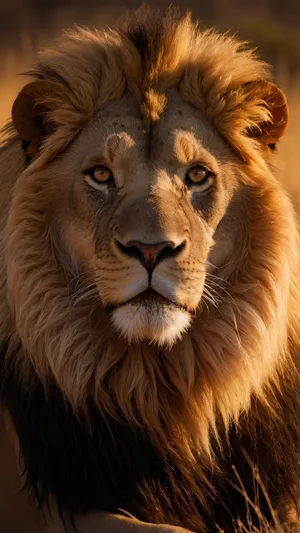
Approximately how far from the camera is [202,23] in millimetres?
12000

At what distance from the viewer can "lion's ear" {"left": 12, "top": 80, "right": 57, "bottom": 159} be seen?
4191 mm

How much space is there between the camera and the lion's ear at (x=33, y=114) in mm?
4191

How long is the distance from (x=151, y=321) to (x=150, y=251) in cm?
23

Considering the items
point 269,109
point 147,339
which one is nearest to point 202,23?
point 269,109

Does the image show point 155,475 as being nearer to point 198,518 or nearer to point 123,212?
point 198,518

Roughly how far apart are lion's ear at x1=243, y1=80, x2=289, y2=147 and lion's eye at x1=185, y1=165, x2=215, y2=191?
31 centimetres

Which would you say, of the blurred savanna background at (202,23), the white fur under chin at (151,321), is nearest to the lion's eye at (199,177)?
the white fur under chin at (151,321)

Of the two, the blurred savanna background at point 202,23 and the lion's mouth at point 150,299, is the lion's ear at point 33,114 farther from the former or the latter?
the blurred savanna background at point 202,23

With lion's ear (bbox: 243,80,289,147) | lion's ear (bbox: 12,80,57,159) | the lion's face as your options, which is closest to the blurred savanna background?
lion's ear (bbox: 243,80,289,147)

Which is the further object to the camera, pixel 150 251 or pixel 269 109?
pixel 269 109

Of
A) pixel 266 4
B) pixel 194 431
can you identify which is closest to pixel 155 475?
pixel 194 431

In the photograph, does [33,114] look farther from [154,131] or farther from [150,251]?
[150,251]

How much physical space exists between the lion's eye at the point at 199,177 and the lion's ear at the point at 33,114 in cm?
53

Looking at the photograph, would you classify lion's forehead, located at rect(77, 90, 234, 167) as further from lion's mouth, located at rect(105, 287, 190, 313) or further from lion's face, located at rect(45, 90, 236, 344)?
lion's mouth, located at rect(105, 287, 190, 313)
